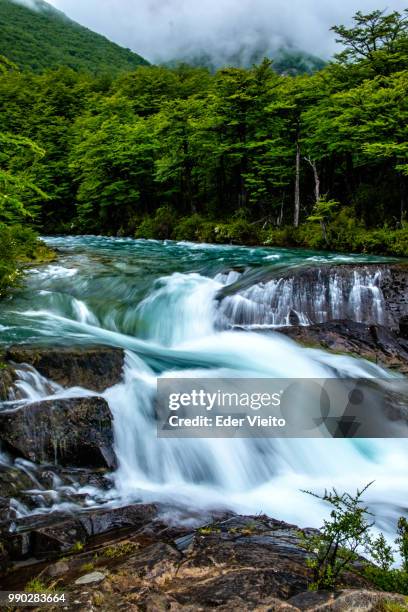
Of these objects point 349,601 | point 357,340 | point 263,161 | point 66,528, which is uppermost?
point 263,161

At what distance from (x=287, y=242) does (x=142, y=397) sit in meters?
15.3

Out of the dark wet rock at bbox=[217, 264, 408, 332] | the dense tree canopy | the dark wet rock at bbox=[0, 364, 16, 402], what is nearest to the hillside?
the dense tree canopy

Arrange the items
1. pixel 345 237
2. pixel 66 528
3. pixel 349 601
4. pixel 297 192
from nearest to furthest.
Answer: pixel 349 601 < pixel 66 528 < pixel 345 237 < pixel 297 192

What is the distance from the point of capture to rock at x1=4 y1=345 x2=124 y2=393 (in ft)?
22.4

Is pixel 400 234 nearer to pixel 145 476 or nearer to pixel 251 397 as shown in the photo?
pixel 251 397

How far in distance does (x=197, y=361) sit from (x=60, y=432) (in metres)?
3.79

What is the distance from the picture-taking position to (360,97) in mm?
18844

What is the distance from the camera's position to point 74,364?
704 centimetres

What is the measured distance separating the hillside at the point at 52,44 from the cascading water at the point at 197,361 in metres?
72.7

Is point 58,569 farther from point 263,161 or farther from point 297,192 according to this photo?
point 263,161

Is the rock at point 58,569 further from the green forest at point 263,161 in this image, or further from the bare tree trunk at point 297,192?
the bare tree trunk at point 297,192

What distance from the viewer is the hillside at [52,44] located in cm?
8094

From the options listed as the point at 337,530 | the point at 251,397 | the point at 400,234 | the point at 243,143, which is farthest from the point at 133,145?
the point at 337,530

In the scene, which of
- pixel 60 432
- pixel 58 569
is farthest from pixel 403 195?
pixel 58 569
